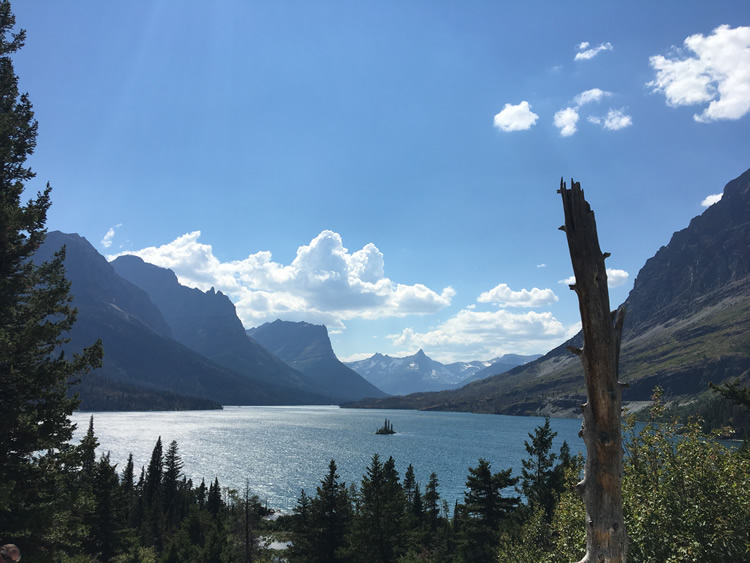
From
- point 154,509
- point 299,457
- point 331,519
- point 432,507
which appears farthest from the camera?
point 299,457

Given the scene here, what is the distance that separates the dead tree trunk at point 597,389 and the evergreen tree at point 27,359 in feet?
48.6

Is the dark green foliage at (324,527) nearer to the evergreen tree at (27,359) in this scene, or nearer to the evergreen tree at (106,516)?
the evergreen tree at (106,516)

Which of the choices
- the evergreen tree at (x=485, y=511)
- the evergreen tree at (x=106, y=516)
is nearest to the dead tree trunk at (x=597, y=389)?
the evergreen tree at (x=485, y=511)

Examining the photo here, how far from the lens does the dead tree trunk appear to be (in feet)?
25.2

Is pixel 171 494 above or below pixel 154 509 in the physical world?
below

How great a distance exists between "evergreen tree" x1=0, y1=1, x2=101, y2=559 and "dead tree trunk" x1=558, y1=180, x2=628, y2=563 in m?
14.8

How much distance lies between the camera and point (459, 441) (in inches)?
7608

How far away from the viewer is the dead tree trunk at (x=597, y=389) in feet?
25.2

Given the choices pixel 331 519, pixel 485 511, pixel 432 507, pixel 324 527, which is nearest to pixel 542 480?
pixel 485 511

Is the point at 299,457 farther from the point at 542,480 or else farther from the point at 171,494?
the point at 542,480

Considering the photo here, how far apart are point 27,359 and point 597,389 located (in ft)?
58.3

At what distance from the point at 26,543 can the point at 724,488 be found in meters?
21.9

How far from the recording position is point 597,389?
7.95 metres

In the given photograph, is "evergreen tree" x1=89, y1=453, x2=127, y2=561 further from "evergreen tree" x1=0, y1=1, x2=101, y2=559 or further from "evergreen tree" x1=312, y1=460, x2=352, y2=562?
"evergreen tree" x1=0, y1=1, x2=101, y2=559
